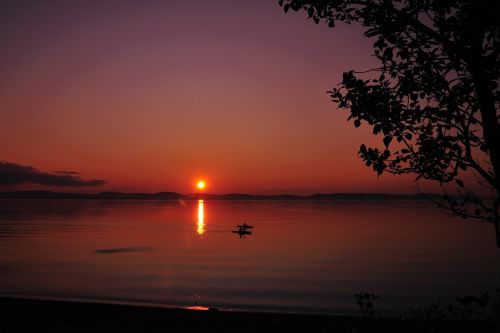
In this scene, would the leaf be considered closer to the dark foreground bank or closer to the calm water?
the dark foreground bank

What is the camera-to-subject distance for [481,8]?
6070mm

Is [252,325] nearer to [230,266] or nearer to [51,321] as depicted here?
[51,321]

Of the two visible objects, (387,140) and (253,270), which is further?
(253,270)

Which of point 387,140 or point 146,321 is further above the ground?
point 387,140

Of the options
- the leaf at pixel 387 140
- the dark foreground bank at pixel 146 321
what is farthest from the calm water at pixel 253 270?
the leaf at pixel 387 140

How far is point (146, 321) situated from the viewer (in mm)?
19234

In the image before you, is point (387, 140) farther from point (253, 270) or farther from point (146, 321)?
point (253, 270)

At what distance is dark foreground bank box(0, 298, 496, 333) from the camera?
17.6 m

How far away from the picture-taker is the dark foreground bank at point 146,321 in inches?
693

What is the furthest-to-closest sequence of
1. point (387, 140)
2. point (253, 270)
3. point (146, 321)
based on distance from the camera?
1. point (253, 270)
2. point (146, 321)
3. point (387, 140)

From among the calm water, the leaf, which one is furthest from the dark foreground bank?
the leaf

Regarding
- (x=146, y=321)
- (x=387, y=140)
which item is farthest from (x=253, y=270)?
(x=387, y=140)

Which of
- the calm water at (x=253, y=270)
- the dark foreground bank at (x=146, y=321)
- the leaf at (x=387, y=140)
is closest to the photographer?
the leaf at (x=387, y=140)

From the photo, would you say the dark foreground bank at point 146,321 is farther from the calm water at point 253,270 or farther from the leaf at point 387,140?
the leaf at point 387,140
